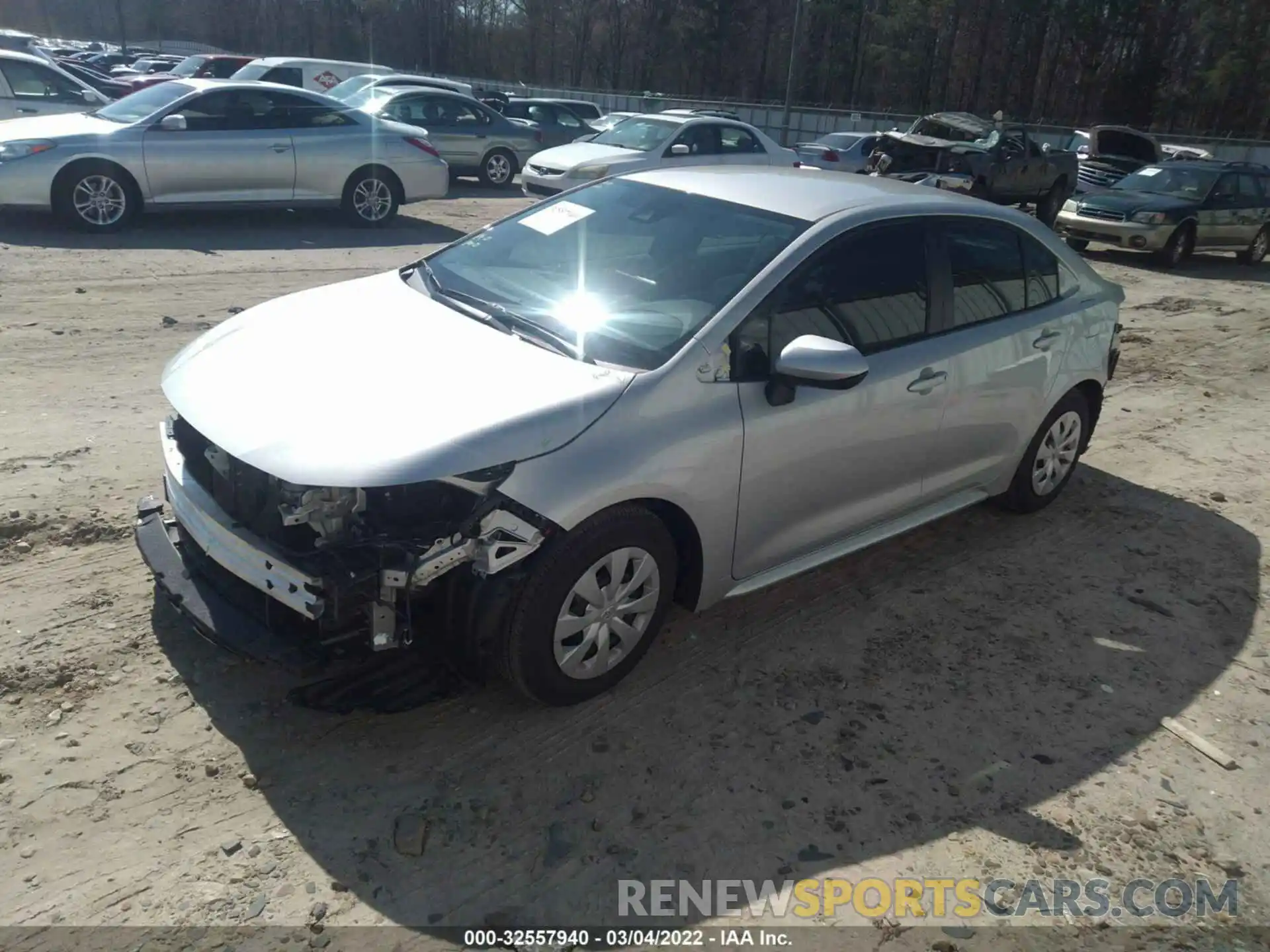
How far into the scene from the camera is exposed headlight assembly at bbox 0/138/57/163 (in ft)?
32.4

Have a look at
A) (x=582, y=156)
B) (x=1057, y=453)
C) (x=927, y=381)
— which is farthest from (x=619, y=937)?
(x=582, y=156)

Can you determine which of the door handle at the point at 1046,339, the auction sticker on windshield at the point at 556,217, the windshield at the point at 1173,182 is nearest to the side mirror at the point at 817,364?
the auction sticker on windshield at the point at 556,217

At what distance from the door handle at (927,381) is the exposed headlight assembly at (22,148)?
9.53 metres

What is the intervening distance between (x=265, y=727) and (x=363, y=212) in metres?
10.2

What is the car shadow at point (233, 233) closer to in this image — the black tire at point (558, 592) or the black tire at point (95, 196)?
the black tire at point (95, 196)

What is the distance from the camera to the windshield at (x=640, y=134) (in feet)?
50.8

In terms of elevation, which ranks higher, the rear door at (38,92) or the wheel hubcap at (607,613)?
the rear door at (38,92)

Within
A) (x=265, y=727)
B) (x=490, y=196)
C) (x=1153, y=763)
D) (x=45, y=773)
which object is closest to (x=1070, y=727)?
(x=1153, y=763)

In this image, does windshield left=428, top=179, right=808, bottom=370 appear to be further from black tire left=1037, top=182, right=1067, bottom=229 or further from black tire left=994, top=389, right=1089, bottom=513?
black tire left=1037, top=182, right=1067, bottom=229

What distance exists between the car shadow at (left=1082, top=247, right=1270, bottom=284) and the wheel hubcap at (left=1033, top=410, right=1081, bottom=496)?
1102 centimetres

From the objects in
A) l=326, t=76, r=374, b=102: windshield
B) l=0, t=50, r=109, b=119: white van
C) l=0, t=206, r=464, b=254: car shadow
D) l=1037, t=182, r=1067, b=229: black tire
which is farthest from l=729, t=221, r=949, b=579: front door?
l=1037, t=182, r=1067, b=229: black tire

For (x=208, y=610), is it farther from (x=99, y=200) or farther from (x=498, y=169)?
(x=498, y=169)

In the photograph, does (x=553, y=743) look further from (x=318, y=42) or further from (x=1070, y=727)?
(x=318, y=42)

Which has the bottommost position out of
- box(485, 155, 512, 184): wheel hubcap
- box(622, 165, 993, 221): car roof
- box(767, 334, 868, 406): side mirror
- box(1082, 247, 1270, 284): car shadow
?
box(1082, 247, 1270, 284): car shadow
